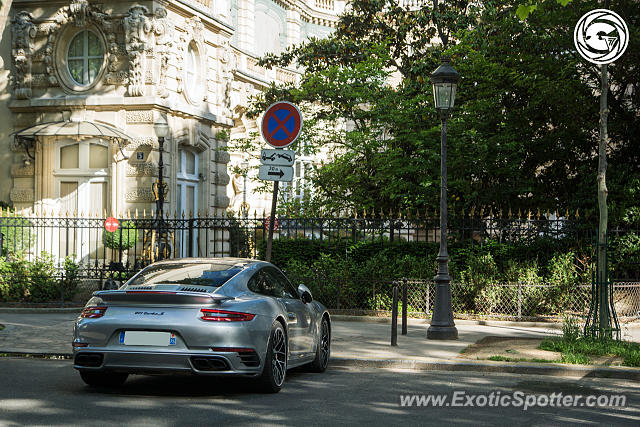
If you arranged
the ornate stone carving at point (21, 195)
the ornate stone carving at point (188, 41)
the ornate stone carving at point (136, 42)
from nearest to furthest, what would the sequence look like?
1. the ornate stone carving at point (136, 42)
2. the ornate stone carving at point (188, 41)
3. the ornate stone carving at point (21, 195)

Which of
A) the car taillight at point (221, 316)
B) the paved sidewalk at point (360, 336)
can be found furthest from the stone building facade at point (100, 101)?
the car taillight at point (221, 316)

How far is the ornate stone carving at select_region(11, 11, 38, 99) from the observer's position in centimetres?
2533

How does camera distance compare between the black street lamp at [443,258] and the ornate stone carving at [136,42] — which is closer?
the black street lamp at [443,258]

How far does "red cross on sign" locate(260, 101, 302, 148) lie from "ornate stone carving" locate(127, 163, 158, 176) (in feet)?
41.9

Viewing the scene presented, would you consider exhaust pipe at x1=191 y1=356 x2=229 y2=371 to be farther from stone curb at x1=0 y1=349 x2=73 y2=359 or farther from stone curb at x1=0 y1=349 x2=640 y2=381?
stone curb at x1=0 y1=349 x2=73 y2=359

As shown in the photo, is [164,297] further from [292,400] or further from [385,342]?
[385,342]

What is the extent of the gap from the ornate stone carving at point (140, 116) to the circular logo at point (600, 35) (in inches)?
505

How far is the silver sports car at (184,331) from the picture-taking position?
8.00 meters

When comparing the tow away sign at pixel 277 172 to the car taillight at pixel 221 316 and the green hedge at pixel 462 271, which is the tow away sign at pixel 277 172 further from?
the green hedge at pixel 462 271

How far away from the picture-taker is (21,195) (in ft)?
84.3

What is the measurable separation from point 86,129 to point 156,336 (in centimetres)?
1684

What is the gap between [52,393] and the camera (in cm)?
836

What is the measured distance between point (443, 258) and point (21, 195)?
16117 mm

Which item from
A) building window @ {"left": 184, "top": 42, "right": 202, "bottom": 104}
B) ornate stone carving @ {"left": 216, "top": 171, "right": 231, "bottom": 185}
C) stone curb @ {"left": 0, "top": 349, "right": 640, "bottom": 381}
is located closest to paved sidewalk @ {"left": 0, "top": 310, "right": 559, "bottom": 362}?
stone curb @ {"left": 0, "top": 349, "right": 640, "bottom": 381}
